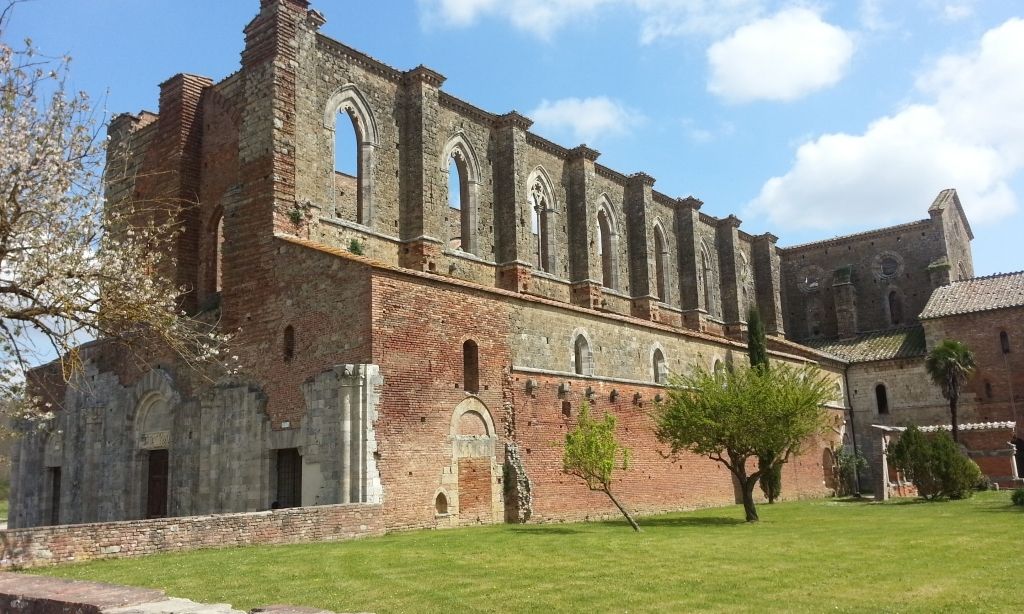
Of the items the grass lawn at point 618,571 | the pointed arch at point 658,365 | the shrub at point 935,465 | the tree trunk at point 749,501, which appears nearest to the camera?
the grass lawn at point 618,571

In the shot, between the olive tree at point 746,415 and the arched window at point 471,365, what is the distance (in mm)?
4916

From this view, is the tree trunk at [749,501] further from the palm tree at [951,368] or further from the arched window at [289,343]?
the palm tree at [951,368]

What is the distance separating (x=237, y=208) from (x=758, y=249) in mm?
30107

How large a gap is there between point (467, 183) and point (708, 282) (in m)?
15.3

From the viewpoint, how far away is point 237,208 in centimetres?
2038

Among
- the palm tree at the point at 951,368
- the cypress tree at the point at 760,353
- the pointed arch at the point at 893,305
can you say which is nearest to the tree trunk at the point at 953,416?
the palm tree at the point at 951,368

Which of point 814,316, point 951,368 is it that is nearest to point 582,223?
point 951,368

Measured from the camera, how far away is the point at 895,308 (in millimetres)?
43938

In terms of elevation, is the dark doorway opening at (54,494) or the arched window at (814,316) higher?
the arched window at (814,316)

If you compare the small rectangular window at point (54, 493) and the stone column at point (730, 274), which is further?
the stone column at point (730, 274)

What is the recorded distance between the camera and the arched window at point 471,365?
62.7 feet

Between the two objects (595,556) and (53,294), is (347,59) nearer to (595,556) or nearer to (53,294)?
(53,294)

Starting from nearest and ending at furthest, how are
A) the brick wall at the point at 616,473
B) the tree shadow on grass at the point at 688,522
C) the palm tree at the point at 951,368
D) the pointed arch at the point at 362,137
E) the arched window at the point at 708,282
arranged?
the tree shadow on grass at the point at 688,522
the brick wall at the point at 616,473
the pointed arch at the point at 362,137
the palm tree at the point at 951,368
the arched window at the point at 708,282

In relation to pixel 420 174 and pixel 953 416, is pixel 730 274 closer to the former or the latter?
pixel 953 416
